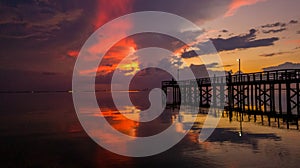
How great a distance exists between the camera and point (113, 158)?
17703 millimetres

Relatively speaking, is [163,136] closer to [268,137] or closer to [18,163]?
[268,137]

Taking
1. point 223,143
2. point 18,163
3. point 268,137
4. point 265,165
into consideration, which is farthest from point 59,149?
point 268,137

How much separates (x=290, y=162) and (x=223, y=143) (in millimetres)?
5865

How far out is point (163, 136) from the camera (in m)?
25.0

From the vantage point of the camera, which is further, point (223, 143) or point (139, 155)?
point (223, 143)

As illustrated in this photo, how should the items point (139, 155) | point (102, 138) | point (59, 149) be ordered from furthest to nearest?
point (102, 138) → point (59, 149) → point (139, 155)

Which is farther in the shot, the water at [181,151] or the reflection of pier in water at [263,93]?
the reflection of pier in water at [263,93]

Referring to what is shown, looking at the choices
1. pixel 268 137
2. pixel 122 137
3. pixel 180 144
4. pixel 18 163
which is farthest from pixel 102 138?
pixel 268 137

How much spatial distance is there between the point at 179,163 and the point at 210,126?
13.5m

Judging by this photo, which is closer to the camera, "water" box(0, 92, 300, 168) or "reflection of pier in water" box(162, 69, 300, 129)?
"water" box(0, 92, 300, 168)

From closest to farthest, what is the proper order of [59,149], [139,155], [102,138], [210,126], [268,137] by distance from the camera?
[139,155] → [59,149] → [268,137] → [102,138] → [210,126]

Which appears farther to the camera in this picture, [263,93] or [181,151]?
[263,93]

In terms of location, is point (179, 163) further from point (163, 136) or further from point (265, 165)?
point (163, 136)

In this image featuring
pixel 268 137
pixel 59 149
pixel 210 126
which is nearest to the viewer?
pixel 59 149
